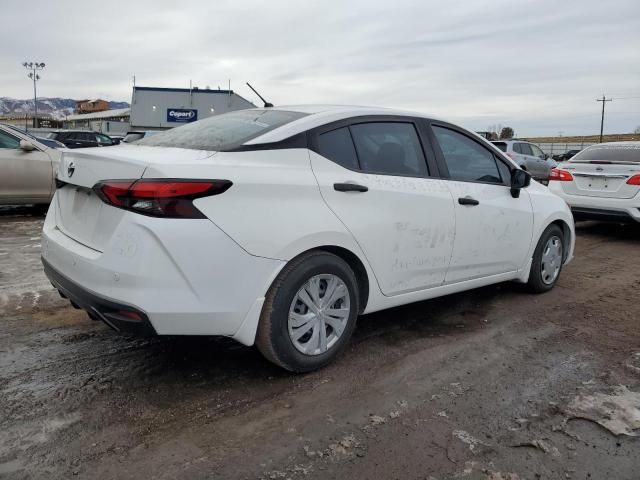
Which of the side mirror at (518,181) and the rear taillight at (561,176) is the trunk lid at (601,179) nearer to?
the rear taillight at (561,176)

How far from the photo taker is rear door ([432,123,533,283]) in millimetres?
4004

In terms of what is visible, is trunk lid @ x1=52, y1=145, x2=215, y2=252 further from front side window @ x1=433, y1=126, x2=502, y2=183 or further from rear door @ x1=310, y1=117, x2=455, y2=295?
front side window @ x1=433, y1=126, x2=502, y2=183

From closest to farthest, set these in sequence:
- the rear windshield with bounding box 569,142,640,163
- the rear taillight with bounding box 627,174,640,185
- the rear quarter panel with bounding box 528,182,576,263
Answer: the rear quarter panel with bounding box 528,182,576,263 → the rear taillight with bounding box 627,174,640,185 → the rear windshield with bounding box 569,142,640,163

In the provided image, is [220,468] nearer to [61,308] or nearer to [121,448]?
[121,448]

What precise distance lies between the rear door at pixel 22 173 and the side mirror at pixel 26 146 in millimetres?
31

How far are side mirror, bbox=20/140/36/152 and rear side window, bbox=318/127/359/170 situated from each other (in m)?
6.88

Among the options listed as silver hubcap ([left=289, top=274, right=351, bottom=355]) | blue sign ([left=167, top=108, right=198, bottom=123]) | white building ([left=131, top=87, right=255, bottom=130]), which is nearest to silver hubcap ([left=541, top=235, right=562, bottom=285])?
silver hubcap ([left=289, top=274, right=351, bottom=355])

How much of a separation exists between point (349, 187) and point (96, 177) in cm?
141

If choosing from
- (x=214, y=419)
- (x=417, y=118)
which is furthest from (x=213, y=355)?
(x=417, y=118)

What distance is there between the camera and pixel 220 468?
235 cm

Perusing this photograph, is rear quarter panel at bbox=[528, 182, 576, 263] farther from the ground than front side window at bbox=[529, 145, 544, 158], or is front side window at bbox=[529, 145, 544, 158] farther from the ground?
front side window at bbox=[529, 145, 544, 158]

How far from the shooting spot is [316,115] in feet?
11.2

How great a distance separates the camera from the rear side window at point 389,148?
3.53 meters

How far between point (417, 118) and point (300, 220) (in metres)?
1.50
